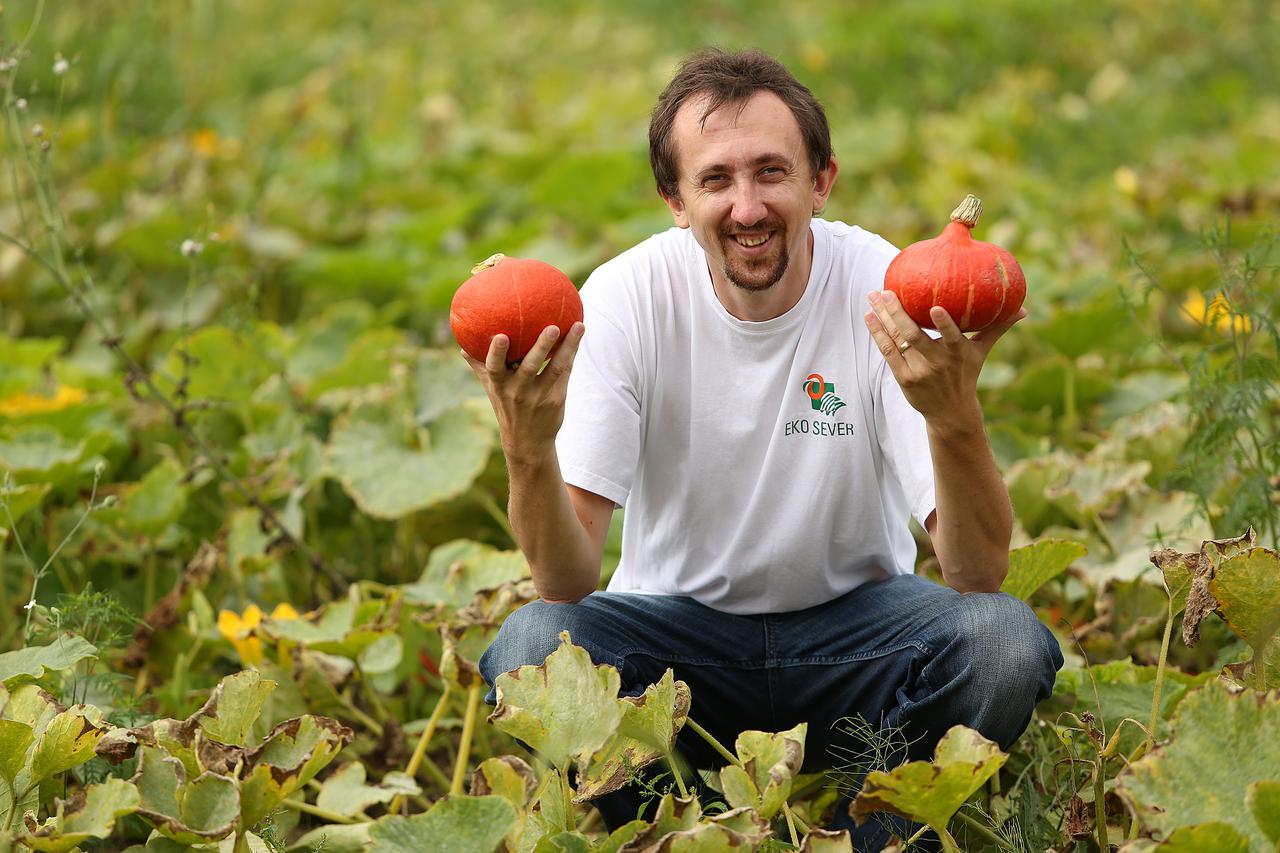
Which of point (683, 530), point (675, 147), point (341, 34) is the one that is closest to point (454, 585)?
point (683, 530)

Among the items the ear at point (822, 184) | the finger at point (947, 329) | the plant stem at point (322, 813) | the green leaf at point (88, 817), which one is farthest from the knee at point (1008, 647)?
the green leaf at point (88, 817)

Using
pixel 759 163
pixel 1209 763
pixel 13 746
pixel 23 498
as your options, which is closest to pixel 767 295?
pixel 759 163

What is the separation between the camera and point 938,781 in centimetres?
170

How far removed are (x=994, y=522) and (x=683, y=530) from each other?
1.68 ft

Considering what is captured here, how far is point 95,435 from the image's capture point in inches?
124

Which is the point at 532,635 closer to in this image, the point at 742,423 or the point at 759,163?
the point at 742,423

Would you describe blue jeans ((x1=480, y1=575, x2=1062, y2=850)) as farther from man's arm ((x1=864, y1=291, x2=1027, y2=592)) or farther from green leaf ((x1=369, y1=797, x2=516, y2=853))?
green leaf ((x1=369, y1=797, x2=516, y2=853))

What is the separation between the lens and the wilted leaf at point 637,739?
1.86 meters

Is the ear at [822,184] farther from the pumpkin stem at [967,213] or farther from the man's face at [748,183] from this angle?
the pumpkin stem at [967,213]

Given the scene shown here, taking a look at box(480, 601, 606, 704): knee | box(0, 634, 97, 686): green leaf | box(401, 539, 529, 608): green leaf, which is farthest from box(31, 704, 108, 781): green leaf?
box(401, 539, 529, 608): green leaf

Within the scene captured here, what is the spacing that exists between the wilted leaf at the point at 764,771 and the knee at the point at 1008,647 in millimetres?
330

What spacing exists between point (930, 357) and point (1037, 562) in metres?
0.66

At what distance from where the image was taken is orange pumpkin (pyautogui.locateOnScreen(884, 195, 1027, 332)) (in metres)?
1.89

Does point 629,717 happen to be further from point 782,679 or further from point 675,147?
point 675,147
